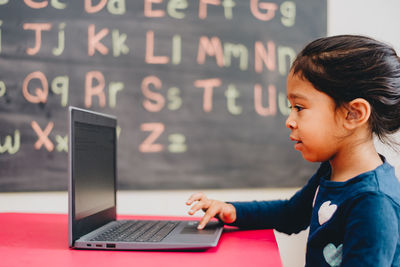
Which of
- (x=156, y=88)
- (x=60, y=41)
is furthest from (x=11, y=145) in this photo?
(x=156, y=88)

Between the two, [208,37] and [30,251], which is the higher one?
[208,37]

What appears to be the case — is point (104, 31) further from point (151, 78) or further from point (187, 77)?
point (187, 77)

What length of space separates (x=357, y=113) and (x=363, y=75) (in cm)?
7

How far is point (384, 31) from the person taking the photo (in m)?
1.38

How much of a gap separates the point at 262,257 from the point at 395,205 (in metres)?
0.25

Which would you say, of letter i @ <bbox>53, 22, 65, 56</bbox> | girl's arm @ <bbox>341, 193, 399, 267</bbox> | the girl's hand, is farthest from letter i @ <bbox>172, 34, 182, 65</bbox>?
girl's arm @ <bbox>341, 193, 399, 267</bbox>

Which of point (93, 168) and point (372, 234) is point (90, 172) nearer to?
point (93, 168)

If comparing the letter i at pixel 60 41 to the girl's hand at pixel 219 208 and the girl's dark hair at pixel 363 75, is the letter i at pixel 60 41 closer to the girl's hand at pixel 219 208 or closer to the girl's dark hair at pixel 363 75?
the girl's hand at pixel 219 208

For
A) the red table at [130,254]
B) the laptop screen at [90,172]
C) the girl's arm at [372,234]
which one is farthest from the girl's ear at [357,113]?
→ the laptop screen at [90,172]

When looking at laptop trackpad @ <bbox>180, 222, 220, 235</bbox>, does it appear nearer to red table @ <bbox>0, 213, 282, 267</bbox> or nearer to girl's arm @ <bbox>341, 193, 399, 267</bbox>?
red table @ <bbox>0, 213, 282, 267</bbox>

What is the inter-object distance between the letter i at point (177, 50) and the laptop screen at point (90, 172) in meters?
0.41

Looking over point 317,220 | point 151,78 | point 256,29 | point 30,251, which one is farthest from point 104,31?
point 317,220

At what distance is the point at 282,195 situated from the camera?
4.50 feet

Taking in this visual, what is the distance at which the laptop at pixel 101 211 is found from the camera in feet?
2.44
